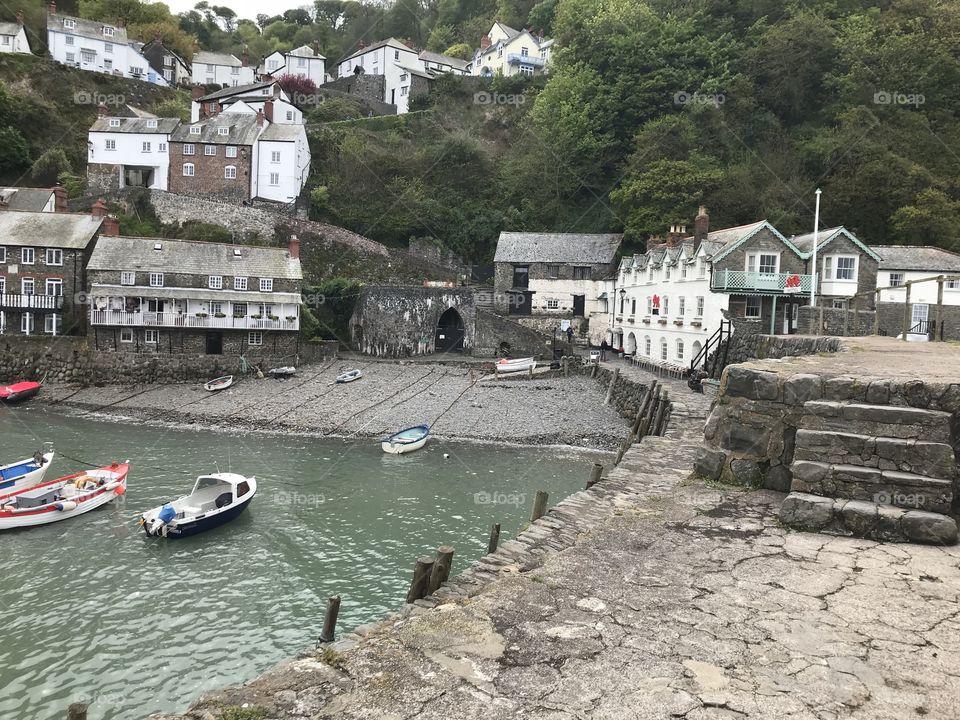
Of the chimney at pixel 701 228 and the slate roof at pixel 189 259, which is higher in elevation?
the chimney at pixel 701 228

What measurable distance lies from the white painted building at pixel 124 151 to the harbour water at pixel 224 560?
119 feet

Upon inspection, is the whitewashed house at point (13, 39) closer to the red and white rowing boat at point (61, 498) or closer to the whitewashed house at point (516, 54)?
the whitewashed house at point (516, 54)

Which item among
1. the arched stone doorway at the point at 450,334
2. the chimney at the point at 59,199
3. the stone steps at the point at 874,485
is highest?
the chimney at the point at 59,199

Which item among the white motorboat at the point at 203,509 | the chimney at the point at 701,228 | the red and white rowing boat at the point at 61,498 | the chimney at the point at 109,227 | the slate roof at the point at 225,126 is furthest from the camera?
the slate roof at the point at 225,126

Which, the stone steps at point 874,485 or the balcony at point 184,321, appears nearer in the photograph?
the stone steps at point 874,485

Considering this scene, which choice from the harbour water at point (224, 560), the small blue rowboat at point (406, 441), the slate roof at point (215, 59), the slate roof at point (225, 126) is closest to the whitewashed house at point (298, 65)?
the slate roof at point (215, 59)

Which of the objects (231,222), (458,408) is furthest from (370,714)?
(231,222)

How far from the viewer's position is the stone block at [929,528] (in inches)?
266

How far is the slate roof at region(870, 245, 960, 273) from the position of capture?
3453 centimetres

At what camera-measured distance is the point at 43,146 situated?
59.9 metres

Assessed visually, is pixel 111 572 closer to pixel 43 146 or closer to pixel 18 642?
pixel 18 642

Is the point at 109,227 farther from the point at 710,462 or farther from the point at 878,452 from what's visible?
the point at 878,452

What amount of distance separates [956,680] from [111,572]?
17.6m

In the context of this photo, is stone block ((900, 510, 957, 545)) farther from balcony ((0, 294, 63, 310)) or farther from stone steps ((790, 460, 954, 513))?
balcony ((0, 294, 63, 310))
